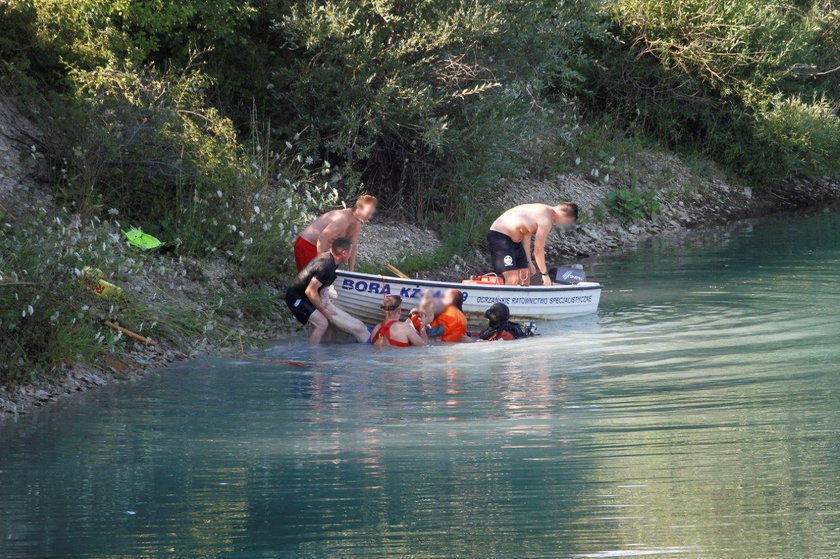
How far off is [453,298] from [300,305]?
6.01ft

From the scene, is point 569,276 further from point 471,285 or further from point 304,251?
point 304,251

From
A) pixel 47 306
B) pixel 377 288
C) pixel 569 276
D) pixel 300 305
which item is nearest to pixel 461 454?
pixel 47 306

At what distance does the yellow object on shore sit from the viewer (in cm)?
1359

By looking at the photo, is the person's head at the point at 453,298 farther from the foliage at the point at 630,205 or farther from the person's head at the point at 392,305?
the foliage at the point at 630,205

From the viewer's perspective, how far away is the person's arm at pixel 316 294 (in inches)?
587

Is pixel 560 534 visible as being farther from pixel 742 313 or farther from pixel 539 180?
pixel 539 180

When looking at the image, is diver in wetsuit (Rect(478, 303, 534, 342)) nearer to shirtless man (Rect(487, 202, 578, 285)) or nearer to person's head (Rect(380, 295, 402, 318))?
person's head (Rect(380, 295, 402, 318))

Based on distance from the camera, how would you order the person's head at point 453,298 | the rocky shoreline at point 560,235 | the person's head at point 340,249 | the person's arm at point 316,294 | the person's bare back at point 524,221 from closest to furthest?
1. the rocky shoreline at point 560,235
2. the person's head at point 340,249
3. the person's arm at point 316,294
4. the person's head at point 453,298
5. the person's bare back at point 524,221

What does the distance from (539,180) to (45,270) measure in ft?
47.2

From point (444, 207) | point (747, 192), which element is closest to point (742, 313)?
point (444, 207)

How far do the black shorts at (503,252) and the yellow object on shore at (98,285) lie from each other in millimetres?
5733

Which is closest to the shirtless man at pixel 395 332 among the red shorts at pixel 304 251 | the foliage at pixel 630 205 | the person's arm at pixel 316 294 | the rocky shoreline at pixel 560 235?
the person's arm at pixel 316 294

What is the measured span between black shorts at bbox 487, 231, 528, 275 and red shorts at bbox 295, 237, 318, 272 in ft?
10.0

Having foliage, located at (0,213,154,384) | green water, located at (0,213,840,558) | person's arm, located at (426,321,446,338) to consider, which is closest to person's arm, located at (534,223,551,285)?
green water, located at (0,213,840,558)
